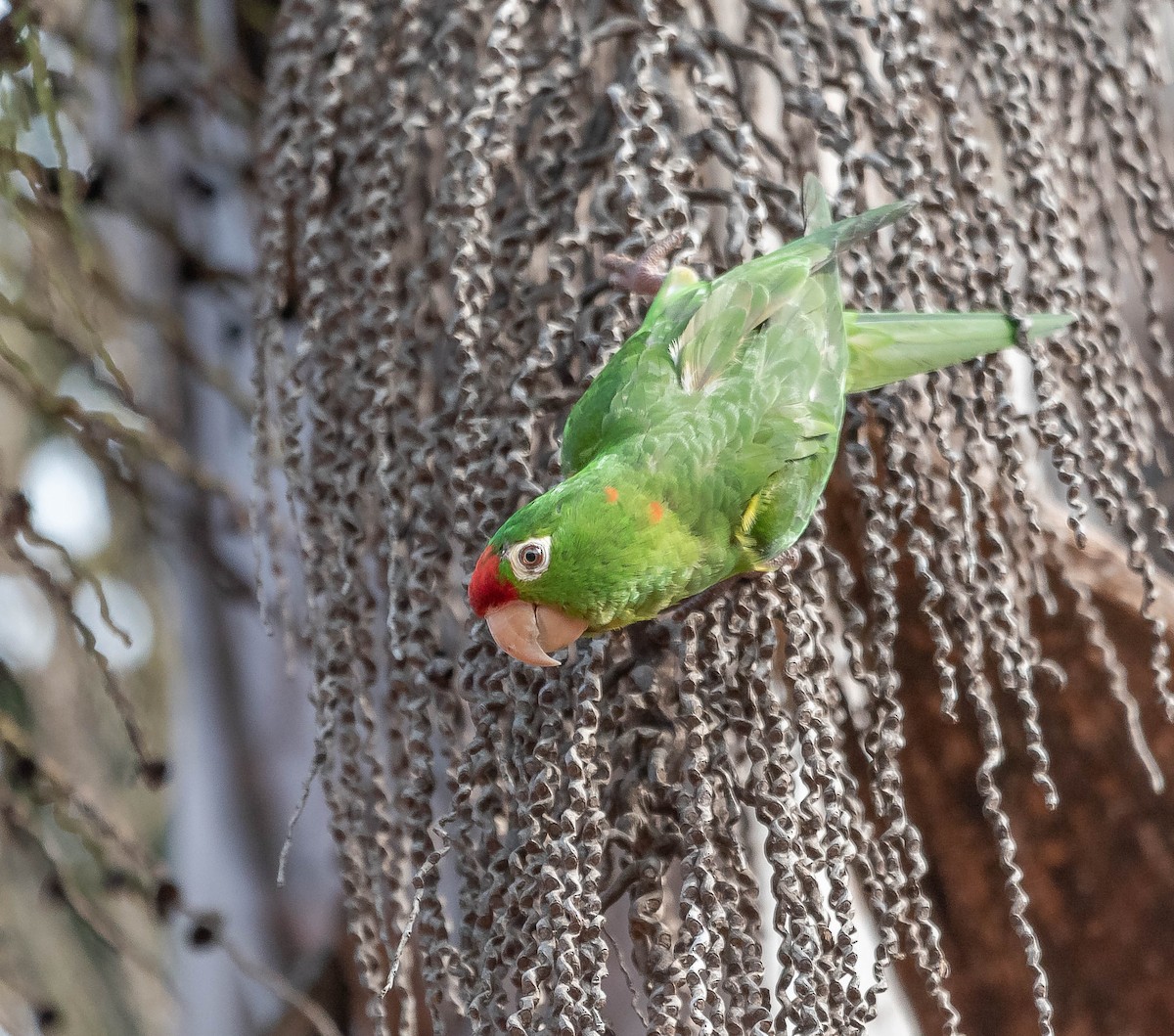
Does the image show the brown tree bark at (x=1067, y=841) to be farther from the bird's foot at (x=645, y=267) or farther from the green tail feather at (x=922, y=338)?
the bird's foot at (x=645, y=267)

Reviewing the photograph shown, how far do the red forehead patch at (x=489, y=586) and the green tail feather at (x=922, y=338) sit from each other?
35 cm

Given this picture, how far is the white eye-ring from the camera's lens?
716 mm

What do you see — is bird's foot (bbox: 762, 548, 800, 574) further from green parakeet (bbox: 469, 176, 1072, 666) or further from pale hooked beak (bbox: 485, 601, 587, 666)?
pale hooked beak (bbox: 485, 601, 587, 666)

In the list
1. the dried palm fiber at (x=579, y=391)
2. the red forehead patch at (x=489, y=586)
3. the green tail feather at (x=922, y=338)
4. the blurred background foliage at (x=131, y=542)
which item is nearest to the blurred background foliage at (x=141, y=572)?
the blurred background foliage at (x=131, y=542)

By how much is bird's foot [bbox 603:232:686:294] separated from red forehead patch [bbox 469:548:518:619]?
25cm

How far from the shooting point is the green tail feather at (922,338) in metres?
0.83

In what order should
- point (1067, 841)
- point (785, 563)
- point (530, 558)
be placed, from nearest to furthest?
point (530, 558), point (785, 563), point (1067, 841)

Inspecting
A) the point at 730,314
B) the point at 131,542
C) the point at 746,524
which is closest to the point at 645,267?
the point at 730,314

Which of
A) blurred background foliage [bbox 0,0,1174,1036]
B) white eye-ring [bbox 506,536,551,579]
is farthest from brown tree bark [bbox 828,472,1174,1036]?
white eye-ring [bbox 506,536,551,579]

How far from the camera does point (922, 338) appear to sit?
2.74 feet

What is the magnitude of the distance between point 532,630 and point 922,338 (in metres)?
0.39

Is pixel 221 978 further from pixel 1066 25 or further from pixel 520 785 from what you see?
pixel 1066 25

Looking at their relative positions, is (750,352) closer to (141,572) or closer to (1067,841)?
(1067,841)

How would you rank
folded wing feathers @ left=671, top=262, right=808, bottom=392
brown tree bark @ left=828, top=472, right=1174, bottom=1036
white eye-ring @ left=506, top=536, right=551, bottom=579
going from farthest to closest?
brown tree bark @ left=828, top=472, right=1174, bottom=1036, folded wing feathers @ left=671, top=262, right=808, bottom=392, white eye-ring @ left=506, top=536, right=551, bottom=579
